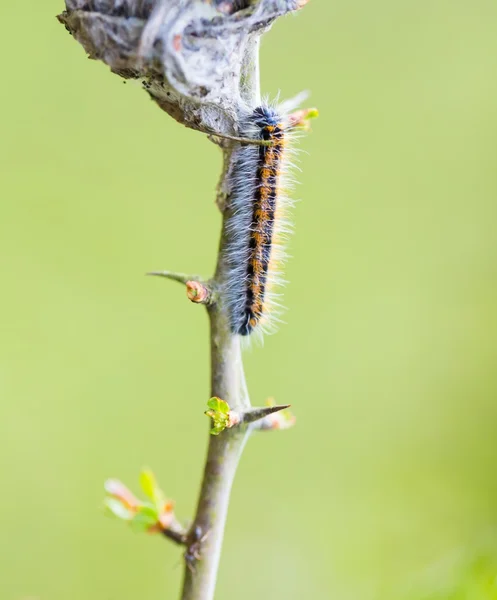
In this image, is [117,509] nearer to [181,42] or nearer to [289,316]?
[181,42]

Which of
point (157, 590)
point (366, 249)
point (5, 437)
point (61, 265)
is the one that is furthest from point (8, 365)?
point (366, 249)

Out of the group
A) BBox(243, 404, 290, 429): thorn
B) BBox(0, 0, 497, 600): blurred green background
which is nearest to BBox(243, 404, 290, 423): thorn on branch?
BBox(243, 404, 290, 429): thorn

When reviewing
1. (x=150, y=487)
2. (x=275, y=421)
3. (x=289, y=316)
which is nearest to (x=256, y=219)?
(x=275, y=421)

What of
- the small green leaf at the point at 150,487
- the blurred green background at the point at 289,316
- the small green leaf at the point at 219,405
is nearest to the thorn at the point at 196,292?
the small green leaf at the point at 219,405

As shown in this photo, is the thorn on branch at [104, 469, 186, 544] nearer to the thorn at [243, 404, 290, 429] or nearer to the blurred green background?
the thorn at [243, 404, 290, 429]

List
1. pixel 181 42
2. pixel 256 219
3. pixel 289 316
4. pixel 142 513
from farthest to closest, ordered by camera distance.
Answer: pixel 289 316 < pixel 256 219 < pixel 142 513 < pixel 181 42

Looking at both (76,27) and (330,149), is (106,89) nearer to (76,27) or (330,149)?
(330,149)

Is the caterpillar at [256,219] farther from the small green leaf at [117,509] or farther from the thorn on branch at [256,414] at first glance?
the small green leaf at [117,509]
